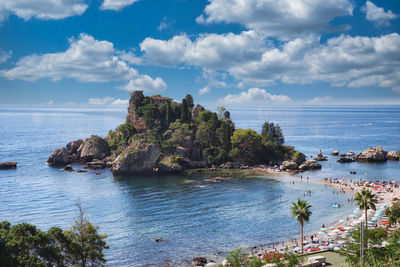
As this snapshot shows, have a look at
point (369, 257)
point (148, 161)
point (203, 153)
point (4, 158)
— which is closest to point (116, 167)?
point (148, 161)

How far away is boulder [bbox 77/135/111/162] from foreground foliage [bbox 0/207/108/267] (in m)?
90.9

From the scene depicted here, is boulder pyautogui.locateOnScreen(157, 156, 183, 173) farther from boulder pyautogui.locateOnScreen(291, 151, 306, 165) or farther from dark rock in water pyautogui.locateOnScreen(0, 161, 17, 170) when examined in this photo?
dark rock in water pyautogui.locateOnScreen(0, 161, 17, 170)

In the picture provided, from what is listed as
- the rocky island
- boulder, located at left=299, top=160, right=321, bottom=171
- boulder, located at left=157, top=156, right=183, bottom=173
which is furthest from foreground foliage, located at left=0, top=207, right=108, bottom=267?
boulder, located at left=299, top=160, right=321, bottom=171

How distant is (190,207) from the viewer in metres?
71.5

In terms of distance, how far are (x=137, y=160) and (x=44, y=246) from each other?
2886 inches

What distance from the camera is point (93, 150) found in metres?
124

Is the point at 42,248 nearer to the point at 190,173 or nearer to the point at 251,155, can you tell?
the point at 190,173

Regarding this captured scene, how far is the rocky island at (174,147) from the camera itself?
107 m

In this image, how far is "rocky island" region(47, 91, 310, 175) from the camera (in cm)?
10738

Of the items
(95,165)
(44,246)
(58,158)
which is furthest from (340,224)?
(58,158)

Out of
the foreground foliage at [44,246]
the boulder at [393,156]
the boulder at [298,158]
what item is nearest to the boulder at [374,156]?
the boulder at [393,156]

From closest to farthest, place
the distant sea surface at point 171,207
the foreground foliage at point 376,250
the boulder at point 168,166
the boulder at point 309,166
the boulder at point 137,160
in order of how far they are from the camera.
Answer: the foreground foliage at point 376,250 → the distant sea surface at point 171,207 → the boulder at point 137,160 → the boulder at point 168,166 → the boulder at point 309,166

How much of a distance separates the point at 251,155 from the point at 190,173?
25444mm

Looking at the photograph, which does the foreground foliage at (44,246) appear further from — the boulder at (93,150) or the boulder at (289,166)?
the boulder at (93,150)
